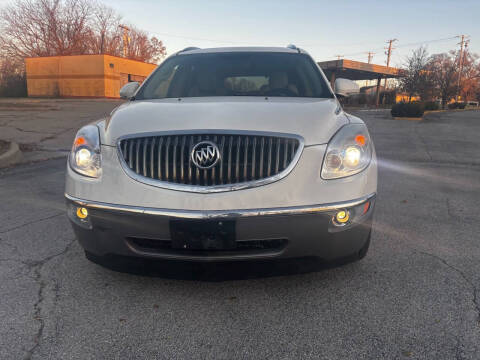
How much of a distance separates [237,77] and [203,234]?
206cm

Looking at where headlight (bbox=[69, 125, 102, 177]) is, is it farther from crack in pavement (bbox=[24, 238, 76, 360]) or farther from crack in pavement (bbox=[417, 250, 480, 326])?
crack in pavement (bbox=[417, 250, 480, 326])

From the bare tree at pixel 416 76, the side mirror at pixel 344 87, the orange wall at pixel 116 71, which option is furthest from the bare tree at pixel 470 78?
the side mirror at pixel 344 87

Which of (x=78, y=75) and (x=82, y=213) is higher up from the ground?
(x=78, y=75)

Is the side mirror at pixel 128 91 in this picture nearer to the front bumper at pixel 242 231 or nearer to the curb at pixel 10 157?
the front bumper at pixel 242 231

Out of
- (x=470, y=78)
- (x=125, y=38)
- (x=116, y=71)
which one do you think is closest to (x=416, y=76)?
(x=116, y=71)

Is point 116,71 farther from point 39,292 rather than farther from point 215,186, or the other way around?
point 215,186

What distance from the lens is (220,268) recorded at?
7.15ft

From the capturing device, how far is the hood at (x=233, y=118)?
228cm

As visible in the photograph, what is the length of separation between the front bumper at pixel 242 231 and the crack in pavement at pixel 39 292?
1.56 ft

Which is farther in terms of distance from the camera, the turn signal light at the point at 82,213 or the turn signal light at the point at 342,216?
the turn signal light at the point at 82,213

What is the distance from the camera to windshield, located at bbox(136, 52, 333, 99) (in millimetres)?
3443

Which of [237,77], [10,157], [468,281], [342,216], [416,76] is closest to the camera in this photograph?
[342,216]

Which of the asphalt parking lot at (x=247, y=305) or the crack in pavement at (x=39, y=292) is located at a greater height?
the asphalt parking lot at (x=247, y=305)

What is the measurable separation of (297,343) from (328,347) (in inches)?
6.0
